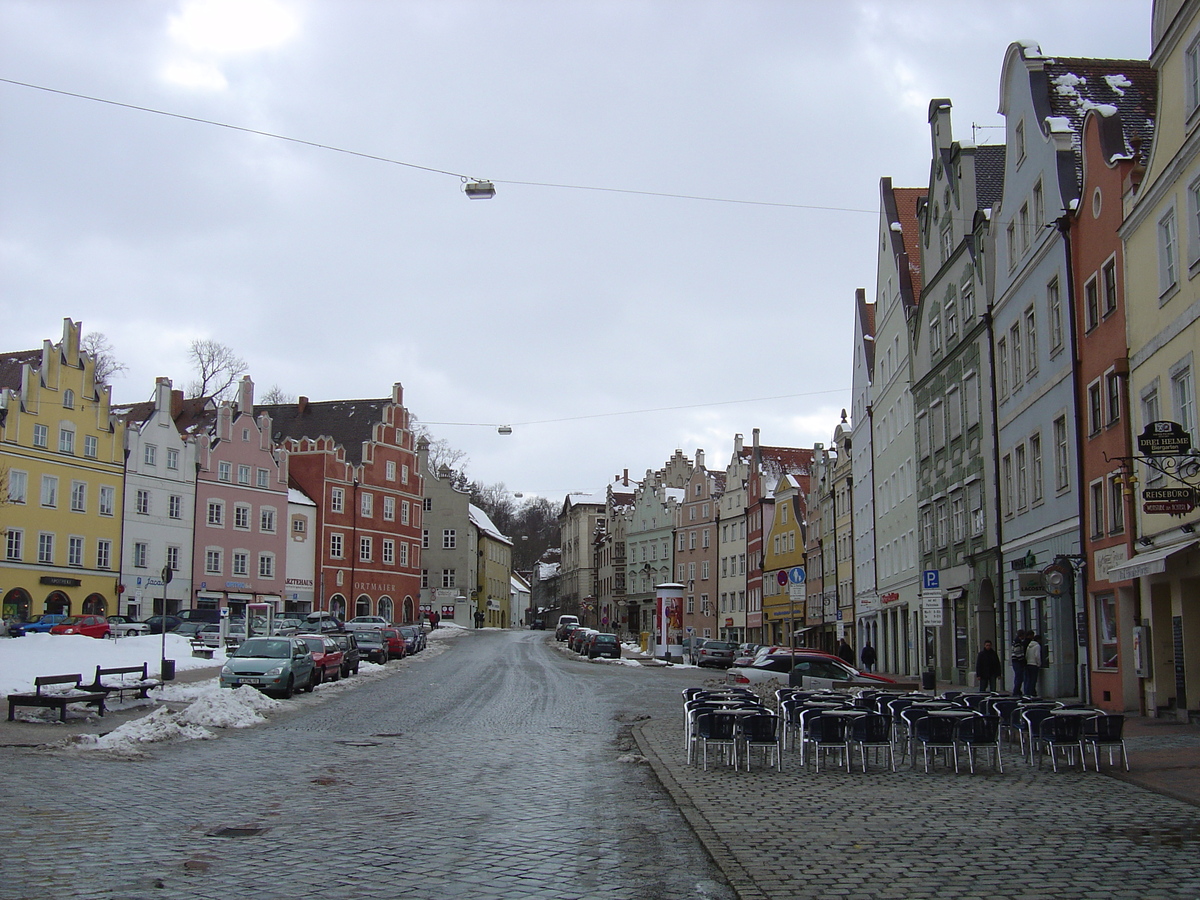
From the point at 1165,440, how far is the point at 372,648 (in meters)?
34.5

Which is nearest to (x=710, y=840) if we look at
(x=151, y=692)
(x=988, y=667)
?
(x=988, y=667)

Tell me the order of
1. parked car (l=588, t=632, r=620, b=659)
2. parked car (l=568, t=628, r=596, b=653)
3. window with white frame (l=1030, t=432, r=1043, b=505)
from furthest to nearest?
parked car (l=568, t=628, r=596, b=653), parked car (l=588, t=632, r=620, b=659), window with white frame (l=1030, t=432, r=1043, b=505)

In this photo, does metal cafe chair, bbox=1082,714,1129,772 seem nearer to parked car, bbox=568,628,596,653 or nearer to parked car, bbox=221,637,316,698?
parked car, bbox=221,637,316,698

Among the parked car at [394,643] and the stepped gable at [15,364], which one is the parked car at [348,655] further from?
the stepped gable at [15,364]

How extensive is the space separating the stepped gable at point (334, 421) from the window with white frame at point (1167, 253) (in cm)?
7307

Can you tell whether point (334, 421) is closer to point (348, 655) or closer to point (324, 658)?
point (348, 655)

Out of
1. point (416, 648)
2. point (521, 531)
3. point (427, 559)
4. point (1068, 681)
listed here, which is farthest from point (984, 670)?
point (521, 531)

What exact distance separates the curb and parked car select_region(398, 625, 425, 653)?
43.3 m

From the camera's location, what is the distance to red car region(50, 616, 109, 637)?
50.1 m

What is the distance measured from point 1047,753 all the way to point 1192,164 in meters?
10.8

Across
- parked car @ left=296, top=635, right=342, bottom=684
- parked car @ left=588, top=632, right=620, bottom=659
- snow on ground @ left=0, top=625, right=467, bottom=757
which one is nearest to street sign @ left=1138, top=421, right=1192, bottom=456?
snow on ground @ left=0, top=625, right=467, bottom=757

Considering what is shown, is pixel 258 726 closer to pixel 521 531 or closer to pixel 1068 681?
pixel 1068 681

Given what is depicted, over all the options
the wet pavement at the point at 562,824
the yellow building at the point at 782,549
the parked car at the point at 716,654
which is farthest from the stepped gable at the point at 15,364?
the wet pavement at the point at 562,824

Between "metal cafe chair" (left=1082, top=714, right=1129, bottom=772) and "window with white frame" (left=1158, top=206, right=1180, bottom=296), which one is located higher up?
"window with white frame" (left=1158, top=206, right=1180, bottom=296)
